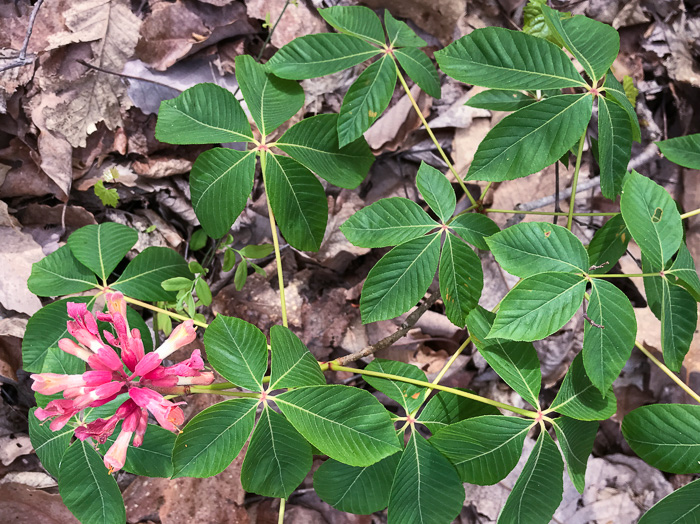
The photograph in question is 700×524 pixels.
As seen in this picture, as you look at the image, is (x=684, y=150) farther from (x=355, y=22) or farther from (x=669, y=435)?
(x=355, y=22)

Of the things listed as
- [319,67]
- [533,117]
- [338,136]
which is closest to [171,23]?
[319,67]

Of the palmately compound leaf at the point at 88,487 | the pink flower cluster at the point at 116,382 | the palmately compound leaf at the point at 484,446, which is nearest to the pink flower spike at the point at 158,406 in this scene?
the pink flower cluster at the point at 116,382

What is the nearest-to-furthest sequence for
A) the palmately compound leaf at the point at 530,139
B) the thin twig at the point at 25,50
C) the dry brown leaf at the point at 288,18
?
the palmately compound leaf at the point at 530,139
the thin twig at the point at 25,50
the dry brown leaf at the point at 288,18

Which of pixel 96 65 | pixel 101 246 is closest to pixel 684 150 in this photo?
pixel 101 246

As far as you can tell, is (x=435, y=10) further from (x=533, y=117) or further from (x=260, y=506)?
(x=260, y=506)

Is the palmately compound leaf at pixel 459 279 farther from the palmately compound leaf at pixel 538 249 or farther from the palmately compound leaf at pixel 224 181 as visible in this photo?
the palmately compound leaf at pixel 224 181

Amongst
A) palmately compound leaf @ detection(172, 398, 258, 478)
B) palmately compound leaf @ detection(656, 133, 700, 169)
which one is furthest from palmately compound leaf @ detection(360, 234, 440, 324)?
palmately compound leaf @ detection(656, 133, 700, 169)

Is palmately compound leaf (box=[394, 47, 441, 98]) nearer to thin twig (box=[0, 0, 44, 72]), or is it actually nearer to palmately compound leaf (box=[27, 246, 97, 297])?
palmately compound leaf (box=[27, 246, 97, 297])
